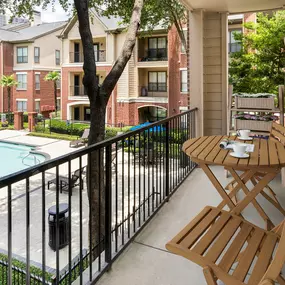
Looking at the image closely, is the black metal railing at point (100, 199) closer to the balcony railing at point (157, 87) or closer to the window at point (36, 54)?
the balcony railing at point (157, 87)

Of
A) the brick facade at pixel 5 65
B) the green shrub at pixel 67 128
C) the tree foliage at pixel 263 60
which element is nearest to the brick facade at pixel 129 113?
the green shrub at pixel 67 128

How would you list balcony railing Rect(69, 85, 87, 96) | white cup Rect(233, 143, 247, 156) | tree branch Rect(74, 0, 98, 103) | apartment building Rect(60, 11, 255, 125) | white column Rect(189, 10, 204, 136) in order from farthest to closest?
balcony railing Rect(69, 85, 87, 96) → apartment building Rect(60, 11, 255, 125) → tree branch Rect(74, 0, 98, 103) → white column Rect(189, 10, 204, 136) → white cup Rect(233, 143, 247, 156)

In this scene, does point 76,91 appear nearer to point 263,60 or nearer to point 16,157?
point 16,157

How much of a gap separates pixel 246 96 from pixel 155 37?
588 inches

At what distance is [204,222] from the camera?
1694mm

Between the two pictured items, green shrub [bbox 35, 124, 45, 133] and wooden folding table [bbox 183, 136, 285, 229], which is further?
green shrub [bbox 35, 124, 45, 133]

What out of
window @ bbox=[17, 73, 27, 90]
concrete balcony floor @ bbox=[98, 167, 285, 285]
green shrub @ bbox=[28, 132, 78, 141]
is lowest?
concrete balcony floor @ bbox=[98, 167, 285, 285]

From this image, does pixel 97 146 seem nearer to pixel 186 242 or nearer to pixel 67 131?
pixel 186 242

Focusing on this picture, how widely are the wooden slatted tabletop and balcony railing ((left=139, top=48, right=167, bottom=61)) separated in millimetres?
16118

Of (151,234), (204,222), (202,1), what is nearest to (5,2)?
(202,1)

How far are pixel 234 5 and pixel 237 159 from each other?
329 cm

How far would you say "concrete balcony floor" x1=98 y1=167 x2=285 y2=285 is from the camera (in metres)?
1.87

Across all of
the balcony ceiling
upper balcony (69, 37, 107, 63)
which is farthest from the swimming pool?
the balcony ceiling

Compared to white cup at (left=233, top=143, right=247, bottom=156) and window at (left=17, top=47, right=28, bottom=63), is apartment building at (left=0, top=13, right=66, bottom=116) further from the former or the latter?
white cup at (left=233, top=143, right=247, bottom=156)
